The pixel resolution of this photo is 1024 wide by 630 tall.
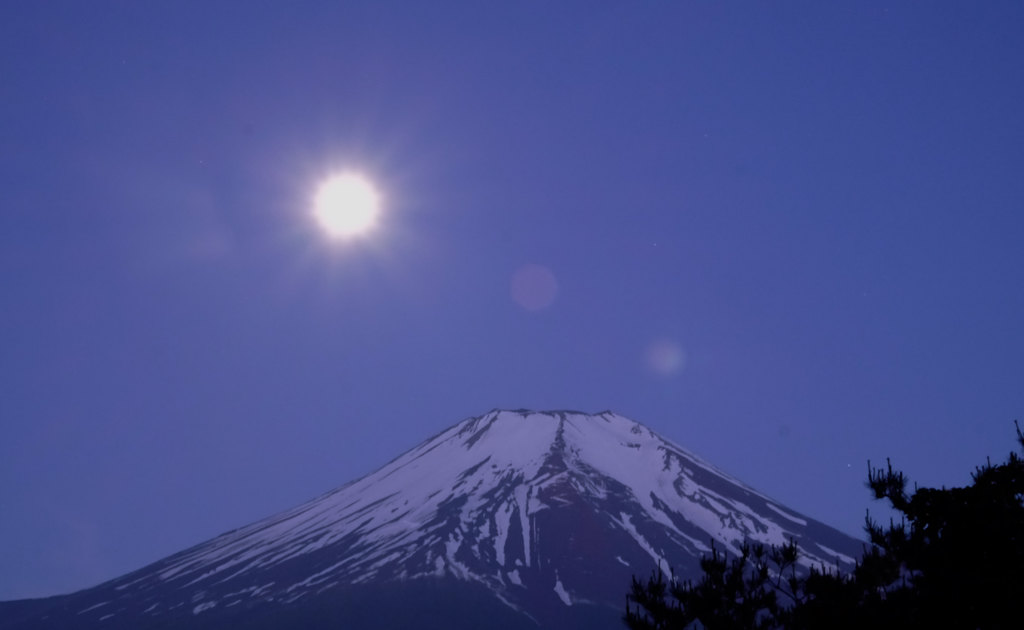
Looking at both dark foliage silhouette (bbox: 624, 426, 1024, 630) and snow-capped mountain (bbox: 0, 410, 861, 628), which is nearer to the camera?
dark foliage silhouette (bbox: 624, 426, 1024, 630)

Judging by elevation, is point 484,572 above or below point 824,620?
above

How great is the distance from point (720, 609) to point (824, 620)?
200 cm

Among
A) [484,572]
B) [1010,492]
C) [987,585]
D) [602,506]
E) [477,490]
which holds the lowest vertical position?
[987,585]

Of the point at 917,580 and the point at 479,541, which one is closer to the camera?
the point at 917,580

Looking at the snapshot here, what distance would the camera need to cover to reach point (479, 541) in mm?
60594

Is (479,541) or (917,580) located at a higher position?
(479,541)

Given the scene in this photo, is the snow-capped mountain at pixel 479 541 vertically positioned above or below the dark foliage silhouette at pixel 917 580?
above

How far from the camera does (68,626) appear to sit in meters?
62.3

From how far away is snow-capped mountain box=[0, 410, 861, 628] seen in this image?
171 ft

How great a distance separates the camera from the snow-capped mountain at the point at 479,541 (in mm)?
52031

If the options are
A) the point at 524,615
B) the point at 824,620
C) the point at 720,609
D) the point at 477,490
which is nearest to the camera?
the point at 824,620

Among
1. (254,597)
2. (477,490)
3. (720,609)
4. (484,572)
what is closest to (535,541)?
(484,572)

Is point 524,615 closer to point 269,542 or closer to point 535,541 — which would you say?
point 535,541

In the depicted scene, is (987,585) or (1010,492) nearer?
(987,585)
